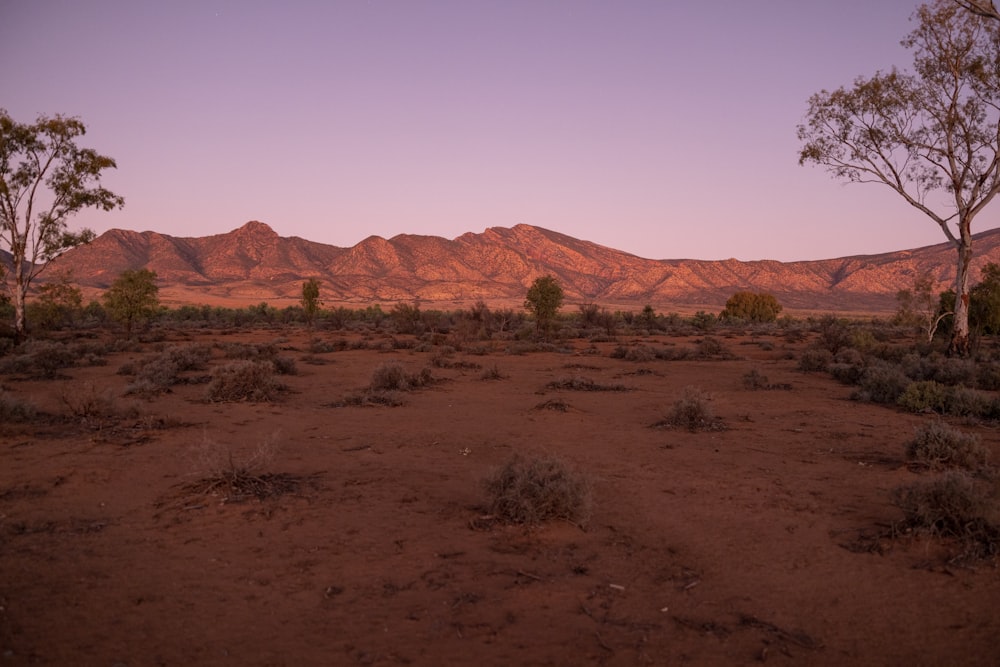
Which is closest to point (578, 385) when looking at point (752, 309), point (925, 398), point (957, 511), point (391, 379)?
point (391, 379)

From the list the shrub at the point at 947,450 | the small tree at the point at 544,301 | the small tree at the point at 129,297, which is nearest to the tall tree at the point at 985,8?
the shrub at the point at 947,450

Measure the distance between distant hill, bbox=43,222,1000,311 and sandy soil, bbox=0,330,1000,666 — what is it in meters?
94.6

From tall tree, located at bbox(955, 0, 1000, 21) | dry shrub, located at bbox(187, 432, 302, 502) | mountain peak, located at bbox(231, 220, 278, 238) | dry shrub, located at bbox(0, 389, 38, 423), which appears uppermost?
mountain peak, located at bbox(231, 220, 278, 238)

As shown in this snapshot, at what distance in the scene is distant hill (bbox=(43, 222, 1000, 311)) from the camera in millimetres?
112500

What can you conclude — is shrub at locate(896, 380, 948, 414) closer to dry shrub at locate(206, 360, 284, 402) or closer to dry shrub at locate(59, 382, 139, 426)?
dry shrub at locate(206, 360, 284, 402)

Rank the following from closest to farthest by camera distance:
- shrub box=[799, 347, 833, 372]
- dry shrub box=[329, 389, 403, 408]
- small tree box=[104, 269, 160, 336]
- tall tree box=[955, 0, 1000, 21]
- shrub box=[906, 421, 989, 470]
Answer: shrub box=[906, 421, 989, 470] → tall tree box=[955, 0, 1000, 21] → dry shrub box=[329, 389, 403, 408] → shrub box=[799, 347, 833, 372] → small tree box=[104, 269, 160, 336]

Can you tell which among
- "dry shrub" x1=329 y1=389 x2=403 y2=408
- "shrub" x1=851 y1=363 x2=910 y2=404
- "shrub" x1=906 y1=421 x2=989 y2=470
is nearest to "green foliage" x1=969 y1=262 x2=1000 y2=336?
"shrub" x1=851 y1=363 x2=910 y2=404

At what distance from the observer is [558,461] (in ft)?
21.4

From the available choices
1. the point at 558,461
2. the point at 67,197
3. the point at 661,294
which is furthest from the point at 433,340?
the point at 661,294

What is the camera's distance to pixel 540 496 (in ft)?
20.1

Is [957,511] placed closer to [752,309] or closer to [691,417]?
[691,417]

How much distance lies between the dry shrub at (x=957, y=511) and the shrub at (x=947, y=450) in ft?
8.04

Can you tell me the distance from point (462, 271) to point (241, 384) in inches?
4735

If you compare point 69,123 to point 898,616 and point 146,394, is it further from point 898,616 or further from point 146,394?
point 898,616
